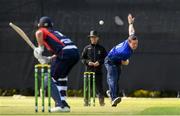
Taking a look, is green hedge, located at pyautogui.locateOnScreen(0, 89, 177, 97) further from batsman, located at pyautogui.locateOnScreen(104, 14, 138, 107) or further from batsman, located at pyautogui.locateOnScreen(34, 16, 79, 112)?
batsman, located at pyautogui.locateOnScreen(34, 16, 79, 112)

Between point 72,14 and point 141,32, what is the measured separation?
1896mm

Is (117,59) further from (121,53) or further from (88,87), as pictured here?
(88,87)

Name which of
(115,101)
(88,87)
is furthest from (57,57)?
(88,87)

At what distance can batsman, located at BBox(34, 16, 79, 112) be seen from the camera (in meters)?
10.4

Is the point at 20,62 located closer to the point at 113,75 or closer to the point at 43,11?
the point at 43,11

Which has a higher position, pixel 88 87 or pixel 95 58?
pixel 95 58

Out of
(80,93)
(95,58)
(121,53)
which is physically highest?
(121,53)

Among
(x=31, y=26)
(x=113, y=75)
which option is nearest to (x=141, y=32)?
(x=31, y=26)

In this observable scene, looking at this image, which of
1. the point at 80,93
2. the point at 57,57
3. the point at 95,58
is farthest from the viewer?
→ the point at 80,93

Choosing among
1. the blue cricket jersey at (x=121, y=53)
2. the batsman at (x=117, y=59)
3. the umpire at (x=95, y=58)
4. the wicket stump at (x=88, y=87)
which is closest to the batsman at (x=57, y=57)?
the batsman at (x=117, y=59)

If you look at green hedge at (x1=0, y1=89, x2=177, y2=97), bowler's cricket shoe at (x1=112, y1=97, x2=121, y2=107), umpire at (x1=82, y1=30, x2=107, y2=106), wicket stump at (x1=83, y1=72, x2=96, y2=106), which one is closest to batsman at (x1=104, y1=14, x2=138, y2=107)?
bowler's cricket shoe at (x1=112, y1=97, x2=121, y2=107)

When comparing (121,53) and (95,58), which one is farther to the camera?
(95,58)

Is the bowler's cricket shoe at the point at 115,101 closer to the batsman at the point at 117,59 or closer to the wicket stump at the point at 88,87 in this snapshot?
the batsman at the point at 117,59

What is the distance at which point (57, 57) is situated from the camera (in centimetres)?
1062
